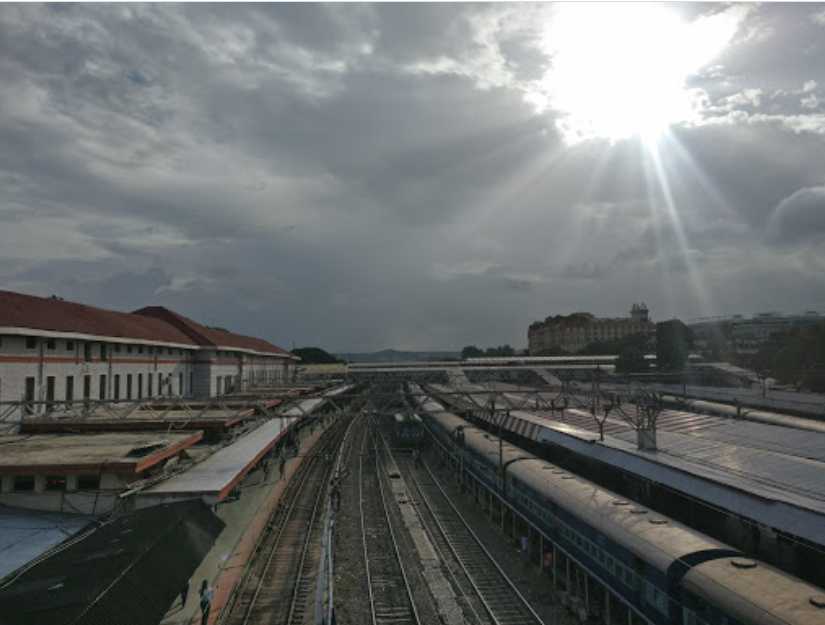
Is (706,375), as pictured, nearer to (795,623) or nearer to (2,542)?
(795,623)

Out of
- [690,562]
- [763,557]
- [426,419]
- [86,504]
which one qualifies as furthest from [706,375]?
[86,504]

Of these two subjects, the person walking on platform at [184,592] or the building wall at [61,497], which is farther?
the building wall at [61,497]

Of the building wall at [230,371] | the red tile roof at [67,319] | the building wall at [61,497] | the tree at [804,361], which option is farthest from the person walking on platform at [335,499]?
the tree at [804,361]

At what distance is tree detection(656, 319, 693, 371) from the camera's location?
241 ft

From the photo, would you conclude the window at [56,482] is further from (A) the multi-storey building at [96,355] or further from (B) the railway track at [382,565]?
(B) the railway track at [382,565]

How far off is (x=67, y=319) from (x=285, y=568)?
19888mm

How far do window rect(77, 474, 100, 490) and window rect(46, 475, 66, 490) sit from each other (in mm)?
487

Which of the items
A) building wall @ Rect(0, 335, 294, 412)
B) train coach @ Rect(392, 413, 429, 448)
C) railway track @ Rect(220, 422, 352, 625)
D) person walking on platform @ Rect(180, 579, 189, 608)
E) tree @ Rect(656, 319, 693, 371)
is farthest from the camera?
tree @ Rect(656, 319, 693, 371)

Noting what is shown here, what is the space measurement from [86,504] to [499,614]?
1401 cm

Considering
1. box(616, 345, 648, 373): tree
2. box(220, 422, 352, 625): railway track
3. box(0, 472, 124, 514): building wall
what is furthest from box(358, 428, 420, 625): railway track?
box(616, 345, 648, 373): tree

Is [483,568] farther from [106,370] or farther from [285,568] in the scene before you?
[106,370]

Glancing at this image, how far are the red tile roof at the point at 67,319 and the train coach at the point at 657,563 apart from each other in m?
23.7

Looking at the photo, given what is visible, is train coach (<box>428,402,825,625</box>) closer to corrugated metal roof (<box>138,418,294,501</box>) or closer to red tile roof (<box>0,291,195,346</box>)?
corrugated metal roof (<box>138,418,294,501</box>)

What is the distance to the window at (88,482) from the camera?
789 inches
